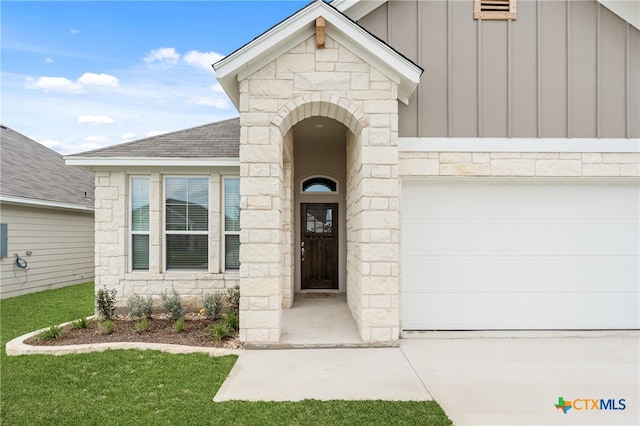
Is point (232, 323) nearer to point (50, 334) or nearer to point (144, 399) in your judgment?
point (144, 399)

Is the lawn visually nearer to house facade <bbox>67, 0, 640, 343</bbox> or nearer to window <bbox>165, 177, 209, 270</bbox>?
house facade <bbox>67, 0, 640, 343</bbox>

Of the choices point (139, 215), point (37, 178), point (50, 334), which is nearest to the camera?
point (50, 334)

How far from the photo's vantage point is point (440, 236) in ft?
19.0

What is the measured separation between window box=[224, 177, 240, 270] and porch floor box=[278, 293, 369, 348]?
1.50 metres

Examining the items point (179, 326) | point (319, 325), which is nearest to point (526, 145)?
point (319, 325)

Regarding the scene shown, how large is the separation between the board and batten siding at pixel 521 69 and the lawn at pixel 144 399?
404 cm

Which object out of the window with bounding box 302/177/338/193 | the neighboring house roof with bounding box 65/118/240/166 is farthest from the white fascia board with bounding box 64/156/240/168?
the window with bounding box 302/177/338/193

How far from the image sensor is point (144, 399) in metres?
3.51

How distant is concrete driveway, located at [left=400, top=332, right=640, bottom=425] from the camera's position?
323 cm

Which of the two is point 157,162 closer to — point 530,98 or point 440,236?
point 440,236

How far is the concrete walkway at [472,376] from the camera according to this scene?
3.31 meters

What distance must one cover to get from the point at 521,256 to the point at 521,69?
2.89m

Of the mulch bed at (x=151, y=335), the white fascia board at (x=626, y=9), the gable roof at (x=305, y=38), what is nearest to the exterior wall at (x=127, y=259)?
the mulch bed at (x=151, y=335)

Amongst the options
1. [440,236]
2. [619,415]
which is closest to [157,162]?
[440,236]
